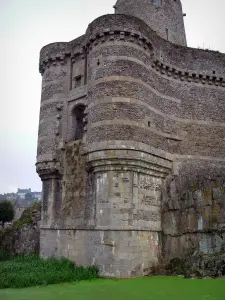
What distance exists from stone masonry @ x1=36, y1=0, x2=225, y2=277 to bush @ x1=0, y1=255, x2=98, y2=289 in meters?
0.52

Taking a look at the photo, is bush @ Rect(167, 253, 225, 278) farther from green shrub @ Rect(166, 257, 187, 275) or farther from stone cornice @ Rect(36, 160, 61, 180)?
stone cornice @ Rect(36, 160, 61, 180)

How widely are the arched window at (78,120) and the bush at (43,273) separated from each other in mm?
6293

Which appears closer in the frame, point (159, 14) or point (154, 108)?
point (154, 108)

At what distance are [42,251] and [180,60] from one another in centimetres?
1252

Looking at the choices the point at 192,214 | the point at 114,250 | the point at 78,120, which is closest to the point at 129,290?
the point at 114,250

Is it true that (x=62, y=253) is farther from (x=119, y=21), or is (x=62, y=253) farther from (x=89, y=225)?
(x=119, y=21)

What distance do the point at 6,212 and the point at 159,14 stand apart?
28.0 m

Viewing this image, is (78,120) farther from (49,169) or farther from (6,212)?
(6,212)

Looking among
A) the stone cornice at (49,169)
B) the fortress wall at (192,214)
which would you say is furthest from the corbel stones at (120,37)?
the fortress wall at (192,214)

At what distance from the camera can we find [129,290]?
37.5ft

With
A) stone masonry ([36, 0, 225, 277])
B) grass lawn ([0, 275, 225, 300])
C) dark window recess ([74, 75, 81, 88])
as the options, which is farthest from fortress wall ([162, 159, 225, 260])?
dark window recess ([74, 75, 81, 88])

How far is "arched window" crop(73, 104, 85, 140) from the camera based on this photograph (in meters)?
17.6

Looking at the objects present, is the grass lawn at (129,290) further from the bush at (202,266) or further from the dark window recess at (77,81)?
the dark window recess at (77,81)

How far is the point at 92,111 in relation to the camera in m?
15.3
